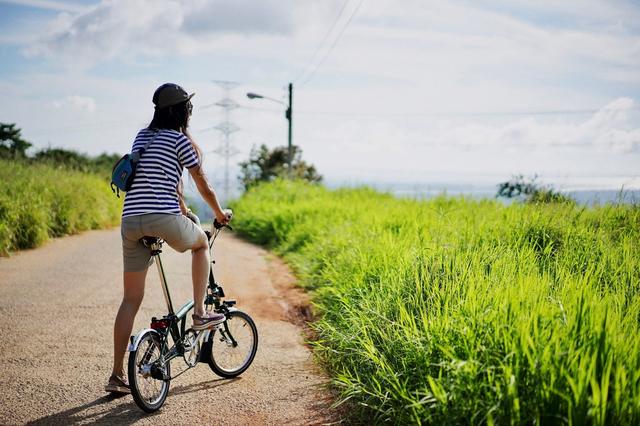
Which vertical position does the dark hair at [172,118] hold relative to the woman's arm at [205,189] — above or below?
above

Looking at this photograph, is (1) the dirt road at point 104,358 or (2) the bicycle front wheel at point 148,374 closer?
(2) the bicycle front wheel at point 148,374

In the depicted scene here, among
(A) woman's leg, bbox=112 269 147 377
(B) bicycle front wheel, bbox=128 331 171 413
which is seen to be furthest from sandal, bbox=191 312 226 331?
(A) woman's leg, bbox=112 269 147 377

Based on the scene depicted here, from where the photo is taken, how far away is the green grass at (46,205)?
11.0 metres

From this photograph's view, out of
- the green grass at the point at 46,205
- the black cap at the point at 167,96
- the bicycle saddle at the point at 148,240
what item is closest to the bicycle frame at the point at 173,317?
the bicycle saddle at the point at 148,240

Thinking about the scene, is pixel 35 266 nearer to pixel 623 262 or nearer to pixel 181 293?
pixel 181 293

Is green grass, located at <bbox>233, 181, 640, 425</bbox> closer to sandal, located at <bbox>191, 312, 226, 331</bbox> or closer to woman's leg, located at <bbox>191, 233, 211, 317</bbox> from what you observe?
sandal, located at <bbox>191, 312, 226, 331</bbox>

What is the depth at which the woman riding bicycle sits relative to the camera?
399 centimetres

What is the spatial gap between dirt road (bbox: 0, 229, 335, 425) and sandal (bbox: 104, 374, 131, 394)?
90mm

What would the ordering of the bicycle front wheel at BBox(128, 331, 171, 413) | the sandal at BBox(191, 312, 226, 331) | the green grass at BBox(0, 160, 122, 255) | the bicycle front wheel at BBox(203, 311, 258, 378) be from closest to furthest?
the bicycle front wheel at BBox(128, 331, 171, 413) → the sandal at BBox(191, 312, 226, 331) → the bicycle front wheel at BBox(203, 311, 258, 378) → the green grass at BBox(0, 160, 122, 255)

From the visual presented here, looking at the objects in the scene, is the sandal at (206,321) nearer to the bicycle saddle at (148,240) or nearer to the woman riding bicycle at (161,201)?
the woman riding bicycle at (161,201)

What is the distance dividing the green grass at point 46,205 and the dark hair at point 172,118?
24.8 feet

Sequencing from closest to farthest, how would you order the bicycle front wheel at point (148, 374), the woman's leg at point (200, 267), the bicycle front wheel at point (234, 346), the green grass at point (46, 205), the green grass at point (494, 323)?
the green grass at point (494, 323)
the bicycle front wheel at point (148, 374)
the woman's leg at point (200, 267)
the bicycle front wheel at point (234, 346)
the green grass at point (46, 205)

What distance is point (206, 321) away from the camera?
4.51m

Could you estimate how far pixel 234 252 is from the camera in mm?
12773
